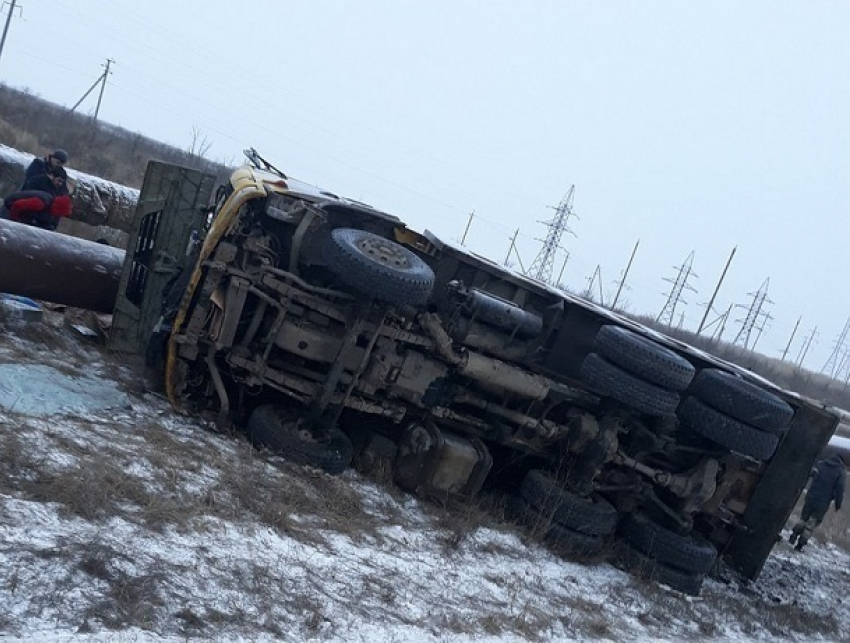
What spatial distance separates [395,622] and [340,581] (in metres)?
0.38

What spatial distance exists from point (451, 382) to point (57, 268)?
3.49 meters

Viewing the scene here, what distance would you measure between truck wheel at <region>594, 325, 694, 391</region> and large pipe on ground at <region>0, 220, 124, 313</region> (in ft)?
14.4

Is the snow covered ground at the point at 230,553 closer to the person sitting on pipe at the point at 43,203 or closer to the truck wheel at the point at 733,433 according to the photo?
the truck wheel at the point at 733,433

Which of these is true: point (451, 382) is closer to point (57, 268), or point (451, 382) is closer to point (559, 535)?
point (559, 535)

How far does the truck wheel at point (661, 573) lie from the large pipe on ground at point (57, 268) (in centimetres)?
500

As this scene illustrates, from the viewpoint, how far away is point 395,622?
3.95 metres

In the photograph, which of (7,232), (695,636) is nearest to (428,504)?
(695,636)

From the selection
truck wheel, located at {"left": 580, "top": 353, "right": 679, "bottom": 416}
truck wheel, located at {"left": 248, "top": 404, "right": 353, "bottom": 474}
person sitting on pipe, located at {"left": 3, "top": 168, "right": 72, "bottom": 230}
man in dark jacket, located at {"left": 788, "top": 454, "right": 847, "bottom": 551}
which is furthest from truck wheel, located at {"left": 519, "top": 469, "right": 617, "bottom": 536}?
person sitting on pipe, located at {"left": 3, "top": 168, "right": 72, "bottom": 230}

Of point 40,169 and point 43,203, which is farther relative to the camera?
point 40,169

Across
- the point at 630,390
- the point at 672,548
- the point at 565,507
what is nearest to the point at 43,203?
the point at 565,507

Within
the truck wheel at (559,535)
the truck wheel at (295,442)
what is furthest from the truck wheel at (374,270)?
the truck wheel at (559,535)

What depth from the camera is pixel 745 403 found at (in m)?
6.57

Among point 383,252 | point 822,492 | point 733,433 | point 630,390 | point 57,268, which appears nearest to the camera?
point 383,252

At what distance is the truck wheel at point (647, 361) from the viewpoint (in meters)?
6.36
